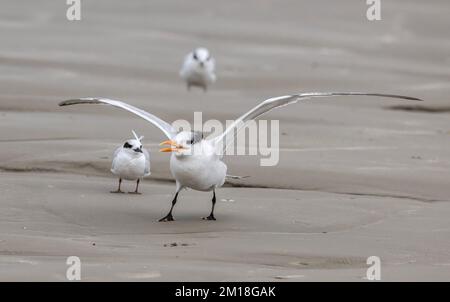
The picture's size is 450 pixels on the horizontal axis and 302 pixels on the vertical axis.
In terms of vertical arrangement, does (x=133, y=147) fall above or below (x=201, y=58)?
below

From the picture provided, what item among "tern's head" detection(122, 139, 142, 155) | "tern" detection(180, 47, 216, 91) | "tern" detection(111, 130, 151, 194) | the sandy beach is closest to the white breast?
the sandy beach

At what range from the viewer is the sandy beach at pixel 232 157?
25.2 ft

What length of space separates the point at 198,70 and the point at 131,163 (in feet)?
19.6

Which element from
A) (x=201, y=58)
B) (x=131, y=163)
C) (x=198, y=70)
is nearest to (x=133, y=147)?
(x=131, y=163)

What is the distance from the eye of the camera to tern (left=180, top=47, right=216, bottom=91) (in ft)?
51.6

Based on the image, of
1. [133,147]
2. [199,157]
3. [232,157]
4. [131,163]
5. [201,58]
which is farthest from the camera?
[201,58]

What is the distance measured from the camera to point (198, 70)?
15.6 metres

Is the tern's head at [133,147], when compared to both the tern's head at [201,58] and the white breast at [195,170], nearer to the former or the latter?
the white breast at [195,170]

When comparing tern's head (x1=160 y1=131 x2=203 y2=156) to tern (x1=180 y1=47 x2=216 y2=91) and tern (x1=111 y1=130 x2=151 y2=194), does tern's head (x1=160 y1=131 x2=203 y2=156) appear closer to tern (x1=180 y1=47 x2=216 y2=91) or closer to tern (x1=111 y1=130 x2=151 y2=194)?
tern (x1=111 y1=130 x2=151 y2=194)

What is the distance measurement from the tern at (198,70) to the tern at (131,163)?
5.49 meters

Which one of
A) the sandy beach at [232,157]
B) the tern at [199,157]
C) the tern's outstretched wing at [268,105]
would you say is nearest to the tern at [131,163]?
the sandy beach at [232,157]

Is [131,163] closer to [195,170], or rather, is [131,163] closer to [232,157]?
[195,170]

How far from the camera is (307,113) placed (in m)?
14.0

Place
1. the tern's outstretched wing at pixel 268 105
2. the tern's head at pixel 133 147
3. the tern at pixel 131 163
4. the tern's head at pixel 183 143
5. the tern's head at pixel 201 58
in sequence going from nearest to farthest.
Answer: the tern's head at pixel 183 143
the tern's outstretched wing at pixel 268 105
the tern at pixel 131 163
the tern's head at pixel 133 147
the tern's head at pixel 201 58
